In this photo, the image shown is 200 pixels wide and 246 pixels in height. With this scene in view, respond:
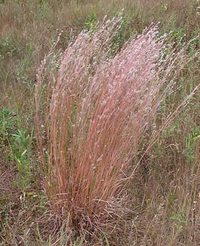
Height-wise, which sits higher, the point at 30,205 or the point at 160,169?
the point at 30,205

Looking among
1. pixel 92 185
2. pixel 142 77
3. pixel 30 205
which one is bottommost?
pixel 30 205

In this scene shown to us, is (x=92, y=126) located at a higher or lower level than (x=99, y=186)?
higher

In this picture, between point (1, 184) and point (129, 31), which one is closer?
point (1, 184)

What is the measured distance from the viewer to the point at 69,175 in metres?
1.85

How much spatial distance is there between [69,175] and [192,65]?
2.25 meters

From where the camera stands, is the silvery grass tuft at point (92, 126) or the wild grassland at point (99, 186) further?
the wild grassland at point (99, 186)

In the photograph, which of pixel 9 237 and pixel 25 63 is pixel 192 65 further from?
pixel 9 237

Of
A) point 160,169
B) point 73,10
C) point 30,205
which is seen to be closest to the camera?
point 30,205

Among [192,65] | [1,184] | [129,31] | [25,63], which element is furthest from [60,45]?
[1,184]

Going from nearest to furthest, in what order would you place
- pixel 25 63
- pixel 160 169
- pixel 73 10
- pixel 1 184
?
pixel 1 184 < pixel 160 169 < pixel 25 63 < pixel 73 10

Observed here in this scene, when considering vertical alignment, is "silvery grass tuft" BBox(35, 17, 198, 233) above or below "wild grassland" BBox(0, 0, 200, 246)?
above

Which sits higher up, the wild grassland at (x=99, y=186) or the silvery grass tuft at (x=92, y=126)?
the silvery grass tuft at (x=92, y=126)

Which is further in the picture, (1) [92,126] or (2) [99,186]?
(2) [99,186]

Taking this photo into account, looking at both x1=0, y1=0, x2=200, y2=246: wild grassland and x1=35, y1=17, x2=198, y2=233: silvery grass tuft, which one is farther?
x1=0, y1=0, x2=200, y2=246: wild grassland
